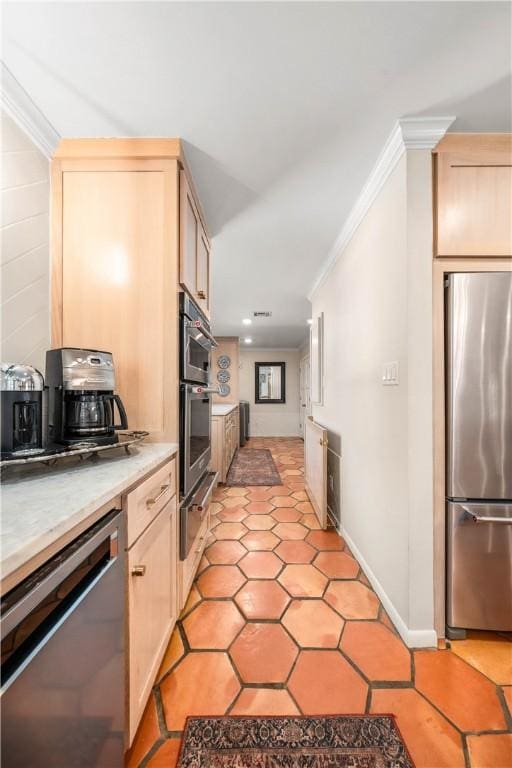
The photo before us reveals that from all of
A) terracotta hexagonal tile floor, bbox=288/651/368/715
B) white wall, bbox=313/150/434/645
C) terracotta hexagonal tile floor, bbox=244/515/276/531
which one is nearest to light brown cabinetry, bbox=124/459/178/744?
terracotta hexagonal tile floor, bbox=288/651/368/715

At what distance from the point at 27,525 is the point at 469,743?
1495 millimetres

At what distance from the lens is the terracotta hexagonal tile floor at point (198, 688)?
105 centimetres

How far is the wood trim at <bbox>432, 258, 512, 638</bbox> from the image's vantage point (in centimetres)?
132

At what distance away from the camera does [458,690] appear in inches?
44.5

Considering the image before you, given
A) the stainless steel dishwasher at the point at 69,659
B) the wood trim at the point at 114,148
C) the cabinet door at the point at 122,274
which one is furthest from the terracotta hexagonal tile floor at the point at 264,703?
the wood trim at the point at 114,148

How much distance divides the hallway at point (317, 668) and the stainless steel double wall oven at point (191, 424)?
41 cm

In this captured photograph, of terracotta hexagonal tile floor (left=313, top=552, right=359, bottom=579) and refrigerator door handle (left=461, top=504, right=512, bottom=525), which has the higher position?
refrigerator door handle (left=461, top=504, right=512, bottom=525)

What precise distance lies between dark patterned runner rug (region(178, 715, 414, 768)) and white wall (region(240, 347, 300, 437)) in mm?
6344

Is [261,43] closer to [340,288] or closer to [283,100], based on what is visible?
[283,100]

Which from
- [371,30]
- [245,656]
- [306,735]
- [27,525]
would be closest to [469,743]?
[306,735]

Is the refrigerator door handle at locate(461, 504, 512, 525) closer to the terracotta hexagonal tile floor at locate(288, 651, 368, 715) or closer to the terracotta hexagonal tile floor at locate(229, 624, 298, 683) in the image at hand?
the terracotta hexagonal tile floor at locate(288, 651, 368, 715)

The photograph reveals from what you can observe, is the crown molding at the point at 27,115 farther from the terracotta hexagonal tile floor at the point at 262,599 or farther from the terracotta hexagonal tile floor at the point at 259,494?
the terracotta hexagonal tile floor at the point at 259,494

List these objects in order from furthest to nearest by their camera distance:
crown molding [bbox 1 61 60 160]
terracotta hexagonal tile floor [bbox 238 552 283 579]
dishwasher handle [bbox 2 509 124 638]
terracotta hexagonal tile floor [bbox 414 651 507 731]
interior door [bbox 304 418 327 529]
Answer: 1. interior door [bbox 304 418 327 529]
2. terracotta hexagonal tile floor [bbox 238 552 283 579]
3. crown molding [bbox 1 61 60 160]
4. terracotta hexagonal tile floor [bbox 414 651 507 731]
5. dishwasher handle [bbox 2 509 124 638]

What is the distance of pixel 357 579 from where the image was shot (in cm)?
177
